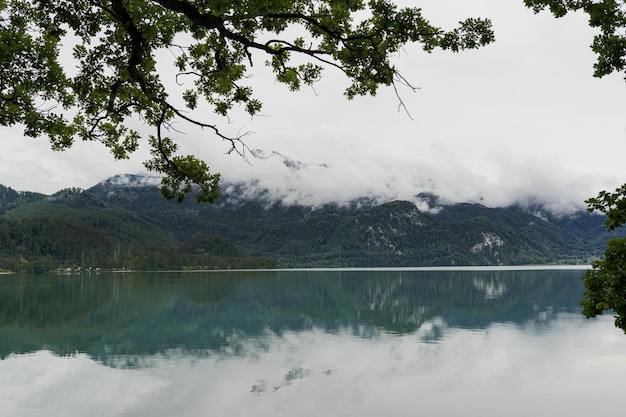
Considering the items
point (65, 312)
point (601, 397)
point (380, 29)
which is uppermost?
point (380, 29)

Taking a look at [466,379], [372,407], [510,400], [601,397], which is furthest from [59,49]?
[601,397]

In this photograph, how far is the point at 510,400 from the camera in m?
24.6

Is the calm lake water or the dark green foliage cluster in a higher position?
the dark green foliage cluster

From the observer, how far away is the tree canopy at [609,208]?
835cm

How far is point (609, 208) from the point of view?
909cm

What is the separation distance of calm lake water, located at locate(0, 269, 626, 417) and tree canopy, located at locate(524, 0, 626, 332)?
621 inches

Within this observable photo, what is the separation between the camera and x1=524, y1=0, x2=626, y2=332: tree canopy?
329 inches

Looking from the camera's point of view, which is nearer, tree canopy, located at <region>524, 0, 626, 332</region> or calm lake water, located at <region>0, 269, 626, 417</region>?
tree canopy, located at <region>524, 0, 626, 332</region>

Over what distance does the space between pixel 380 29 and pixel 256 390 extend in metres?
22.8

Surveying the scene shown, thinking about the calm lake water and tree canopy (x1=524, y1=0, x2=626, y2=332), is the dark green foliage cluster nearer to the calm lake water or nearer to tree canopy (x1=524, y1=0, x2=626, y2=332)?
tree canopy (x1=524, y1=0, x2=626, y2=332)

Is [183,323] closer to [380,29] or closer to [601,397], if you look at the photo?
[601,397]

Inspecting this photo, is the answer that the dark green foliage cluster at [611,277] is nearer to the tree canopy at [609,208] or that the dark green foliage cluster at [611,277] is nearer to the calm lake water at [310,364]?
the tree canopy at [609,208]

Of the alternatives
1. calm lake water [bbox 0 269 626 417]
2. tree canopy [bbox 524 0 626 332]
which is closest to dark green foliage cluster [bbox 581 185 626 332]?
tree canopy [bbox 524 0 626 332]

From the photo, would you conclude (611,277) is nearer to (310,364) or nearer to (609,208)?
(609,208)
